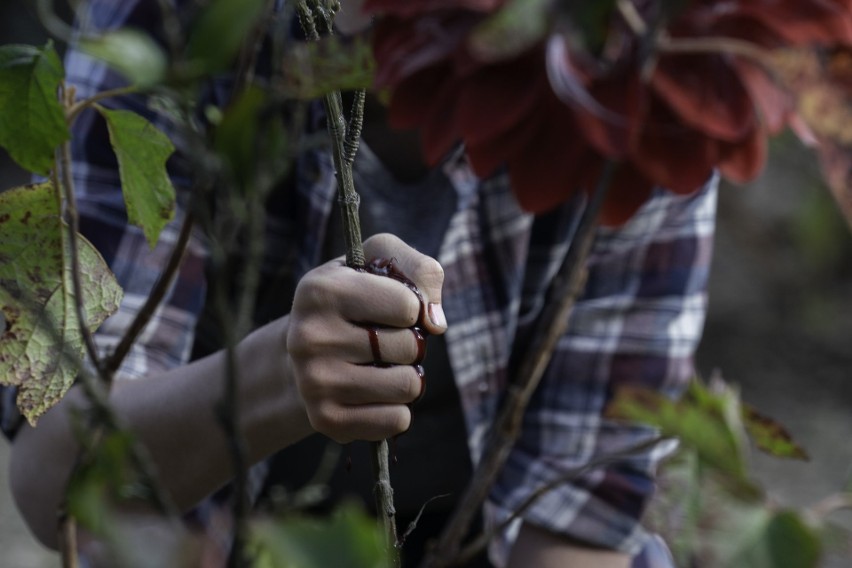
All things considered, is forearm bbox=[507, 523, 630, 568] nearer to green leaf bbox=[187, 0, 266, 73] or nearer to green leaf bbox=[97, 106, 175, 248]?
green leaf bbox=[97, 106, 175, 248]

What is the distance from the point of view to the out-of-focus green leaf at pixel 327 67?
9.8 inches

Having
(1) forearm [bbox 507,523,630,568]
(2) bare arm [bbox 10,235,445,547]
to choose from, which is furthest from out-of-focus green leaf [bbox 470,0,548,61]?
(1) forearm [bbox 507,523,630,568]

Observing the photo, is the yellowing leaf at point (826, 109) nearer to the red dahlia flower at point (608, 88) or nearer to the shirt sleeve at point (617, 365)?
the red dahlia flower at point (608, 88)

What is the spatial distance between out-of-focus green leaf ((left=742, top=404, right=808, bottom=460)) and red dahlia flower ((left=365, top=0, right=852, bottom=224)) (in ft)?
0.23

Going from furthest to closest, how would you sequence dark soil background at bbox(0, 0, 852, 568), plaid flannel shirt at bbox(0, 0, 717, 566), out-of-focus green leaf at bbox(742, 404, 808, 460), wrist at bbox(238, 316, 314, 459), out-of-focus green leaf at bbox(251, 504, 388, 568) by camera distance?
dark soil background at bbox(0, 0, 852, 568)
plaid flannel shirt at bbox(0, 0, 717, 566)
wrist at bbox(238, 316, 314, 459)
out-of-focus green leaf at bbox(742, 404, 808, 460)
out-of-focus green leaf at bbox(251, 504, 388, 568)

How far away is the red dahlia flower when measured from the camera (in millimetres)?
230

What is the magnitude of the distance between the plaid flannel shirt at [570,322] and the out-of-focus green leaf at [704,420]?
1.72 feet

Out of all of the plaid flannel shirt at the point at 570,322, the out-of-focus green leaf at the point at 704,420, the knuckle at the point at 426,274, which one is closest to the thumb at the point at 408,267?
the knuckle at the point at 426,274

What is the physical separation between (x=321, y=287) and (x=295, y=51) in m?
0.12

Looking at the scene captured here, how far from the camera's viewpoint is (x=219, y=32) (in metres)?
0.20

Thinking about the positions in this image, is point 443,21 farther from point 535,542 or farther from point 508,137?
point 535,542

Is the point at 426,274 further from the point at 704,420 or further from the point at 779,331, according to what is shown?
the point at 779,331

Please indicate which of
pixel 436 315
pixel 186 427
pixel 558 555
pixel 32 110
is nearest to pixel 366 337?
pixel 436 315

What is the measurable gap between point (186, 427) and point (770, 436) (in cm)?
42
